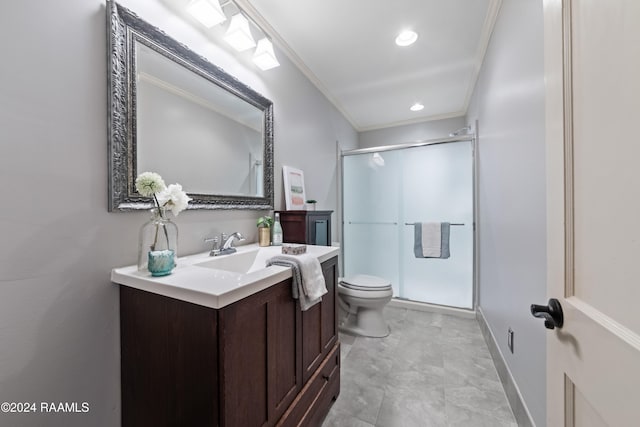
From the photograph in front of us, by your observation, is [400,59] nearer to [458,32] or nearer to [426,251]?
[458,32]

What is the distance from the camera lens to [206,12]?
3.92ft

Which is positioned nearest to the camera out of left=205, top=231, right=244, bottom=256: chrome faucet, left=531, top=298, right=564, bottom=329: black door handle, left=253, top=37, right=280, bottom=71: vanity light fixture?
left=531, top=298, right=564, bottom=329: black door handle

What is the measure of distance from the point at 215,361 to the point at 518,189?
1.59m

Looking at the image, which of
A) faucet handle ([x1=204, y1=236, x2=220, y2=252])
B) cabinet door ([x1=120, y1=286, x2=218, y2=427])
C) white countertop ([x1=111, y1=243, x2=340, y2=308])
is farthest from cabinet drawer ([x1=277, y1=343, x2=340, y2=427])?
faucet handle ([x1=204, y1=236, x2=220, y2=252])

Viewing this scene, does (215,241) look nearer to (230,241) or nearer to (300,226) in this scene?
(230,241)

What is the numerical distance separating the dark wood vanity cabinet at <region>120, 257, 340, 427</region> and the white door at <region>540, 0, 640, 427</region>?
0.83m

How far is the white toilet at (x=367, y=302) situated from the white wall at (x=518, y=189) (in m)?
0.85

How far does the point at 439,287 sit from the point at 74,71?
3.30 metres

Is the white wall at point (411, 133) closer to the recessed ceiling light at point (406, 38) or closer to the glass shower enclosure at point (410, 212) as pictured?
the glass shower enclosure at point (410, 212)

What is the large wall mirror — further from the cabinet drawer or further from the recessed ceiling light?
the recessed ceiling light

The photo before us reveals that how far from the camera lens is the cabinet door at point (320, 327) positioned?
1116 millimetres

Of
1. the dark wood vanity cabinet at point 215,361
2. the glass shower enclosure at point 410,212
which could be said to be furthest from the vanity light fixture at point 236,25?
the glass shower enclosure at point 410,212

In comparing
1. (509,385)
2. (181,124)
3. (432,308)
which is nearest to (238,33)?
(181,124)

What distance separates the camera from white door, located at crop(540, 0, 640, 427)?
1.30 feet
